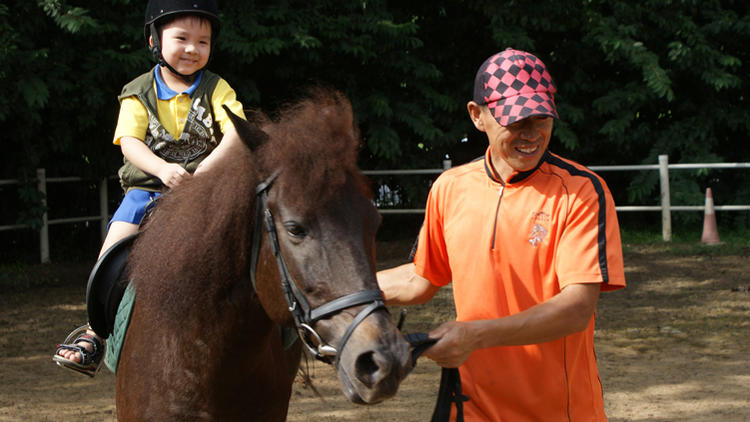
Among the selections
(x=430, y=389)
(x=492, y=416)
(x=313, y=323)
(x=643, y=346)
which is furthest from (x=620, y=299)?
(x=313, y=323)

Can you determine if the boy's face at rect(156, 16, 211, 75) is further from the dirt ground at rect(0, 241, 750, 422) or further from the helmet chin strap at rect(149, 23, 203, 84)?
the dirt ground at rect(0, 241, 750, 422)

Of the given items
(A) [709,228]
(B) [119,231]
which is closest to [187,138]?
(B) [119,231]

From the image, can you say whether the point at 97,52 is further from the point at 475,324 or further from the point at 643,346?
the point at 475,324

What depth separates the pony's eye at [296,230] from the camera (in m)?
2.06

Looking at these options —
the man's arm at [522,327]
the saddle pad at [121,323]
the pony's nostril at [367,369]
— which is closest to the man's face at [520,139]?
the man's arm at [522,327]

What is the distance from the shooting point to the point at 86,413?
17.0 feet

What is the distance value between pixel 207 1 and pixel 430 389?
3555mm

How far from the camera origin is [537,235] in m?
2.39

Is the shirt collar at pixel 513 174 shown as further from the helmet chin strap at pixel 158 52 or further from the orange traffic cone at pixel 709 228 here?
the orange traffic cone at pixel 709 228

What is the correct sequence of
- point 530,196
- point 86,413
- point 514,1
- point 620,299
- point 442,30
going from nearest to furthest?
point 530,196 → point 86,413 → point 620,299 → point 514,1 → point 442,30

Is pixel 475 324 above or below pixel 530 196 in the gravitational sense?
below

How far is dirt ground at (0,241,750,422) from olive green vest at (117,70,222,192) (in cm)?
114

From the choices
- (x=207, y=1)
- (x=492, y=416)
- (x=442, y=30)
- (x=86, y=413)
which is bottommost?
(x=86, y=413)

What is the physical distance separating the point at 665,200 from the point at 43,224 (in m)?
9.88
